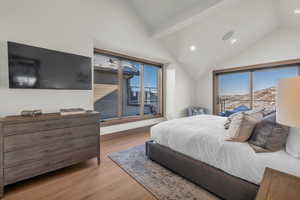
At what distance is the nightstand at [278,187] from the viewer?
0.75 m

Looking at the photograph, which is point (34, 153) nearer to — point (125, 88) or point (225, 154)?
point (225, 154)

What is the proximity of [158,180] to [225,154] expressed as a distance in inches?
36.7

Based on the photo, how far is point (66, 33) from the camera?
8.61ft

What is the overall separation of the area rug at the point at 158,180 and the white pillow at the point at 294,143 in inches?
35.0

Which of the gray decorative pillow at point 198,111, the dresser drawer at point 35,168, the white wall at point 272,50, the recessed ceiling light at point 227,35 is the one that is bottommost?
the dresser drawer at point 35,168

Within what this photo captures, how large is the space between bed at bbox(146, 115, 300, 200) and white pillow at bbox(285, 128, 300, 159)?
1.8 inches

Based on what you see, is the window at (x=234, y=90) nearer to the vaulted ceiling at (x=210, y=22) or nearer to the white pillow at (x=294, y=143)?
the vaulted ceiling at (x=210, y=22)

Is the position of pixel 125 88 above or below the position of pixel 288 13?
below

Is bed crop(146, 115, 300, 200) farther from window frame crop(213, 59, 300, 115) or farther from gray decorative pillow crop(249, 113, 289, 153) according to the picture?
window frame crop(213, 59, 300, 115)

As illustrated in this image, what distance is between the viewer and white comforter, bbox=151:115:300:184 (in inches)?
51.3

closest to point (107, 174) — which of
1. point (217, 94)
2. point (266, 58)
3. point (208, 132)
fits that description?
point (208, 132)

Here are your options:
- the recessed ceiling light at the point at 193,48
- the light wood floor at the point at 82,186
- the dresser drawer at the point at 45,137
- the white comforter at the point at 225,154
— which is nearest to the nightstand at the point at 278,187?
the white comforter at the point at 225,154

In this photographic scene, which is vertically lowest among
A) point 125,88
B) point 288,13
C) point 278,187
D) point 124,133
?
point 124,133

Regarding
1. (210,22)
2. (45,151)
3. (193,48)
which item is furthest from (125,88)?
(210,22)
